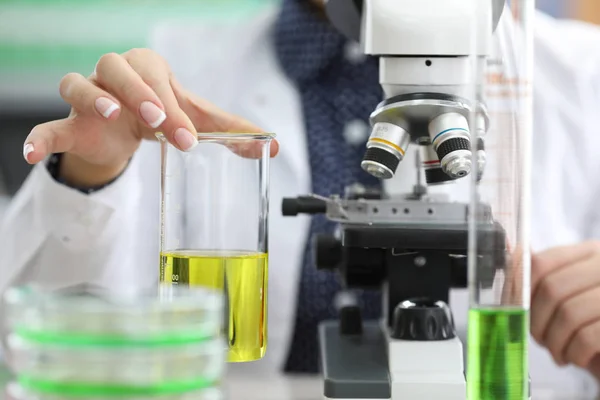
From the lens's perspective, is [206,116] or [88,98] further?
[206,116]

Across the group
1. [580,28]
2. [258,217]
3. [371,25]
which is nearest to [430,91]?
[371,25]

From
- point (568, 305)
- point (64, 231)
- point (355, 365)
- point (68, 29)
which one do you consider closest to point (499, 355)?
point (355, 365)

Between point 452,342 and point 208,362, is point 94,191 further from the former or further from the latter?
point 208,362

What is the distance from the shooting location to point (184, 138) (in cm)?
73

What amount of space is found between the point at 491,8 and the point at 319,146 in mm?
719

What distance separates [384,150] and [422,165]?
142mm

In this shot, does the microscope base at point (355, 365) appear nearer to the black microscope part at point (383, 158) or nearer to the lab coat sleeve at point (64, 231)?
the black microscope part at point (383, 158)

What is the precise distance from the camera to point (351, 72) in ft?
4.77

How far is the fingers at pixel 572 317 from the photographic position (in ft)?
3.26

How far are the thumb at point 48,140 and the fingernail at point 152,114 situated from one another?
0.11 m

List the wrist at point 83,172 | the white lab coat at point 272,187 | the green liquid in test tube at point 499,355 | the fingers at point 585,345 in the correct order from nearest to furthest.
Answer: the green liquid in test tube at point 499,355 → the fingers at point 585,345 → the wrist at point 83,172 → the white lab coat at point 272,187

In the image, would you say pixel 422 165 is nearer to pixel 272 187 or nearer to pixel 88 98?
pixel 88 98

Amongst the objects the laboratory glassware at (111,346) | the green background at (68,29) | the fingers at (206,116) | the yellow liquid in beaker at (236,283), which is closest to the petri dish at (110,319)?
the laboratory glassware at (111,346)

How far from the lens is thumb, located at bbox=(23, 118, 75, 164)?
771 millimetres
